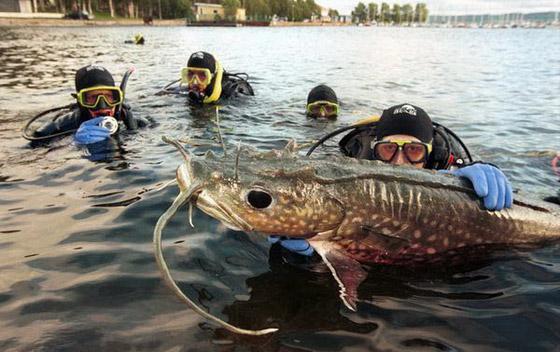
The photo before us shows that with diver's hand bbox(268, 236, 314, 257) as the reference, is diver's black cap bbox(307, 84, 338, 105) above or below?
above

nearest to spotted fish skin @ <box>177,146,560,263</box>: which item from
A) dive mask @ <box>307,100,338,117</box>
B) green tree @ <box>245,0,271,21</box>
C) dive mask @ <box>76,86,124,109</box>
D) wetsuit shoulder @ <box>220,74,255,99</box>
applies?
dive mask @ <box>76,86,124,109</box>

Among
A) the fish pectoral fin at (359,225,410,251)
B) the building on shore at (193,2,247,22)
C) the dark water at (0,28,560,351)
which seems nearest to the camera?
the dark water at (0,28,560,351)

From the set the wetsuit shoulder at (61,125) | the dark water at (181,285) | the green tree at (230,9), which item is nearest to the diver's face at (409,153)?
the dark water at (181,285)

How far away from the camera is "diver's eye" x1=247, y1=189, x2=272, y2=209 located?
2990mm

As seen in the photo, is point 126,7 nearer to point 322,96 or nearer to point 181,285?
point 322,96

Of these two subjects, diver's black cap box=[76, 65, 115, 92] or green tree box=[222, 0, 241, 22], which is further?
green tree box=[222, 0, 241, 22]

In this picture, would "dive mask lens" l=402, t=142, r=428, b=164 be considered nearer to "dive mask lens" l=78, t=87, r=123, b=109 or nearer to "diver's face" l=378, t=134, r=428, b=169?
"diver's face" l=378, t=134, r=428, b=169

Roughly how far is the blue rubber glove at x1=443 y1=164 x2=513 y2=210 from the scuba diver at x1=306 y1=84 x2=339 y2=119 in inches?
298

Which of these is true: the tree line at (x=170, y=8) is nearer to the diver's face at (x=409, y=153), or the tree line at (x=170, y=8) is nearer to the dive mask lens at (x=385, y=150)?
the dive mask lens at (x=385, y=150)

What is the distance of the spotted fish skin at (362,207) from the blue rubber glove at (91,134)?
17.8 ft

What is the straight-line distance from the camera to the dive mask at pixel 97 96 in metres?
8.28

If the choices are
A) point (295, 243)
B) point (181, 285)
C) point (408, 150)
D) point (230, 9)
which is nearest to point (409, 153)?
point (408, 150)

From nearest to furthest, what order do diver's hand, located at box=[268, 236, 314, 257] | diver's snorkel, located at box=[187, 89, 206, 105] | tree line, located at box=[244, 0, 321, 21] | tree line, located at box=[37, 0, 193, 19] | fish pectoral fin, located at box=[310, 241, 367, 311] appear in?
fish pectoral fin, located at box=[310, 241, 367, 311], diver's hand, located at box=[268, 236, 314, 257], diver's snorkel, located at box=[187, 89, 206, 105], tree line, located at box=[37, 0, 193, 19], tree line, located at box=[244, 0, 321, 21]

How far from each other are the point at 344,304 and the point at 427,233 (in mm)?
905
